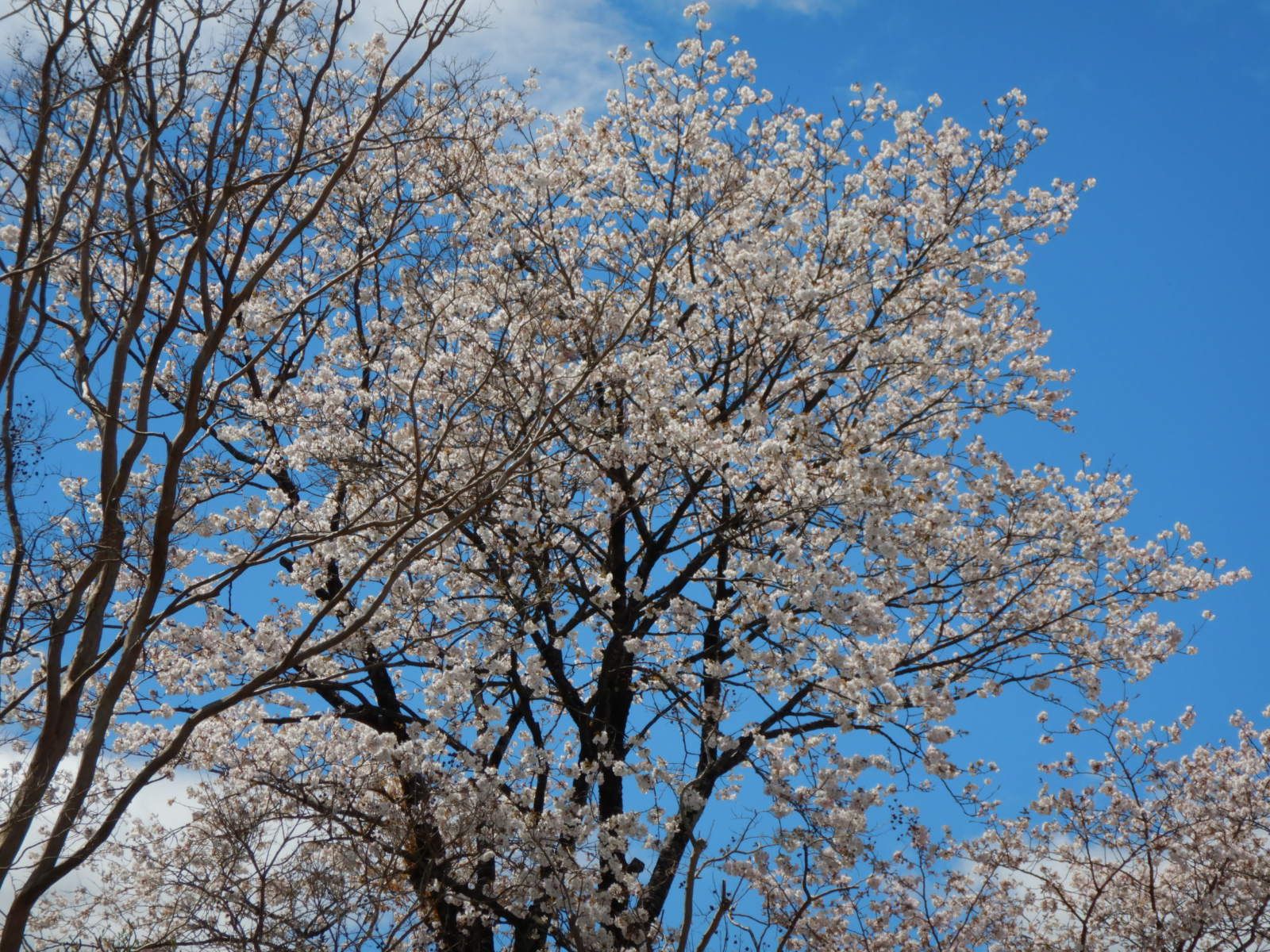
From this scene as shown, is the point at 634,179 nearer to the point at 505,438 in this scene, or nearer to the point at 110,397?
the point at 505,438

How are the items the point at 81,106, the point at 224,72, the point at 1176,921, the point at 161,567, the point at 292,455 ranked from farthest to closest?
the point at 1176,921
the point at 292,455
the point at 81,106
the point at 224,72
the point at 161,567

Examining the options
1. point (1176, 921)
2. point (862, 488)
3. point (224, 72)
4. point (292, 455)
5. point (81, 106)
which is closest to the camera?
point (224, 72)

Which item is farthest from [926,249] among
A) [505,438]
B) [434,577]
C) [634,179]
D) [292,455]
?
[292,455]

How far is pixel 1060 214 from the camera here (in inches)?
448

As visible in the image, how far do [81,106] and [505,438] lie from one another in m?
4.27

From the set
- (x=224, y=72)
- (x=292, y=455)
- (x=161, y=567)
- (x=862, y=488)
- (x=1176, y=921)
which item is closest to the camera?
(x=161, y=567)

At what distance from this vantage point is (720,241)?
10977 millimetres

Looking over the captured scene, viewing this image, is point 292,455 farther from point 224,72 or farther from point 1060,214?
point 1060,214

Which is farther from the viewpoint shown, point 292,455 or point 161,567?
point 292,455

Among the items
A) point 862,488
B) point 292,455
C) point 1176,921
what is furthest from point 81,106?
point 1176,921

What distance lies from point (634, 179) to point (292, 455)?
422 cm

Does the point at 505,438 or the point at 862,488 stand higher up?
the point at 505,438

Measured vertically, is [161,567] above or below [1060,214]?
below

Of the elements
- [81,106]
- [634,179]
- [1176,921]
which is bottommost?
[1176,921]
